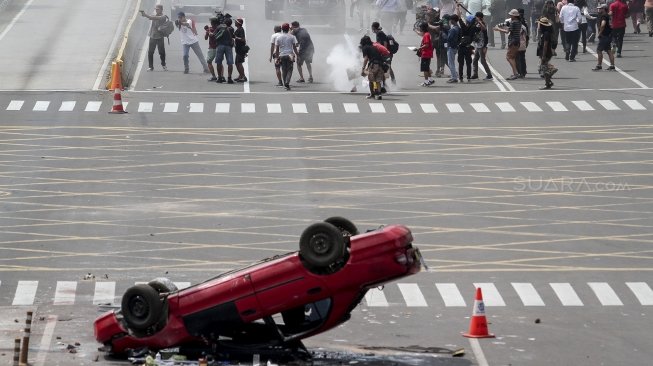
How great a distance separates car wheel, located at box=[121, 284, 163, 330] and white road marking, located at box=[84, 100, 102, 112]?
75.3ft

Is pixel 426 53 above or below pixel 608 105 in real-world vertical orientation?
above

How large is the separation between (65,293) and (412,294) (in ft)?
18.9

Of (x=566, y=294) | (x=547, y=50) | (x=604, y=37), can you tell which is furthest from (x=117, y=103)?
(x=566, y=294)

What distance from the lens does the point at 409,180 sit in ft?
114

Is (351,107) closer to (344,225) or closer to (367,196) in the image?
(367,196)

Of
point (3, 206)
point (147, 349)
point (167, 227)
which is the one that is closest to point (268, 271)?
point (147, 349)

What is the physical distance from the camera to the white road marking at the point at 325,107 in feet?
140

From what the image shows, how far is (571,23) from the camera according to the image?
4931cm

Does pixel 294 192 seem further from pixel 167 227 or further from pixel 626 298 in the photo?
pixel 626 298

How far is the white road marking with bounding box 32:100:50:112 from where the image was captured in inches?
1681

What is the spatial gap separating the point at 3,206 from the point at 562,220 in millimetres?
11461

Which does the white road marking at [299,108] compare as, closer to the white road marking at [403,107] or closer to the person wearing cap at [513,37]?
the white road marking at [403,107]

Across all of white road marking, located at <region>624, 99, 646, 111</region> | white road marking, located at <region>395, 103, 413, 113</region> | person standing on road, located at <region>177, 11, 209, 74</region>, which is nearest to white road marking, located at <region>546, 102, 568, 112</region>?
white road marking, located at <region>624, 99, 646, 111</region>
